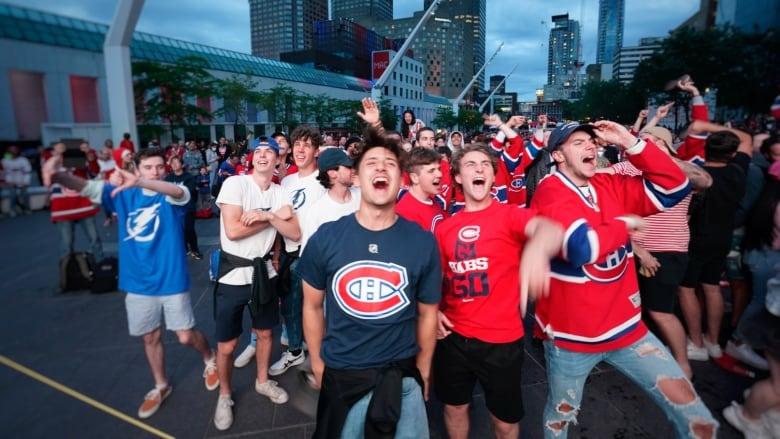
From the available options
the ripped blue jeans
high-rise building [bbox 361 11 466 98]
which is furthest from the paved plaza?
high-rise building [bbox 361 11 466 98]

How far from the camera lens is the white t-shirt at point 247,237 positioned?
347 cm

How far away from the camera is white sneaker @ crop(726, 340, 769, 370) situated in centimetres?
388

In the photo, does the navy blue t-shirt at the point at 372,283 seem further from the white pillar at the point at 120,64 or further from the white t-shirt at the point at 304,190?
the white pillar at the point at 120,64

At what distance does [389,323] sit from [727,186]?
3967 mm

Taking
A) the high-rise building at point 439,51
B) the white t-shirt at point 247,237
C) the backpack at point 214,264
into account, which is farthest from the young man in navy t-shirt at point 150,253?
the high-rise building at point 439,51

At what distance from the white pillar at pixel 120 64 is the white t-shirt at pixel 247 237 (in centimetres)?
965

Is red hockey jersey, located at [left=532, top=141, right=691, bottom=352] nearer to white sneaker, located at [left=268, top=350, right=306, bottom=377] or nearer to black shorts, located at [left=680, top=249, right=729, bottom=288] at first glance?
black shorts, located at [left=680, top=249, right=729, bottom=288]

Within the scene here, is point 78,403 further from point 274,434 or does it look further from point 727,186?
point 727,186

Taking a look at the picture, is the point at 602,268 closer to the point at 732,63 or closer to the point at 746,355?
the point at 746,355

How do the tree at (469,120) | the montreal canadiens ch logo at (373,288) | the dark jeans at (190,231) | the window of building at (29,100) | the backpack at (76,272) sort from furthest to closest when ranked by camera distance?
1. the tree at (469,120)
2. the dark jeans at (190,231)
3. the backpack at (76,272)
4. the montreal canadiens ch logo at (373,288)
5. the window of building at (29,100)

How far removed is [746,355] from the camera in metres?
3.99

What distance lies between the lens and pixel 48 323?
5.38 metres

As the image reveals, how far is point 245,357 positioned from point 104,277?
3.57m

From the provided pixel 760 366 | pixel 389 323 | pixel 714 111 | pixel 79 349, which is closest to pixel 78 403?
pixel 79 349
